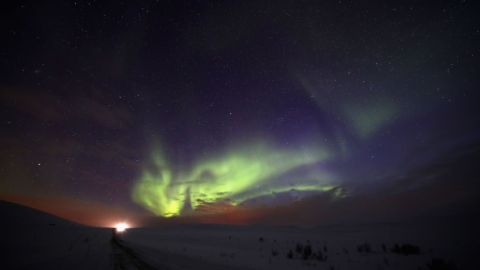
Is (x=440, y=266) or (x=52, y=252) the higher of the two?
(x=52, y=252)

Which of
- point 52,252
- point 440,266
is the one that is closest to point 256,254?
point 440,266

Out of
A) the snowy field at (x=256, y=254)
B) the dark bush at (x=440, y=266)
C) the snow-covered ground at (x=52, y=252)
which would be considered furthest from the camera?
the snowy field at (x=256, y=254)

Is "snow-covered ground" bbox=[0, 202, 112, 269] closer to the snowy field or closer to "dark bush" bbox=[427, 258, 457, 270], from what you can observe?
the snowy field

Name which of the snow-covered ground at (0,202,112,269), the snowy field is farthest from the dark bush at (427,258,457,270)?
the snow-covered ground at (0,202,112,269)

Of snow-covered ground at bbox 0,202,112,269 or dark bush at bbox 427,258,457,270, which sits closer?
dark bush at bbox 427,258,457,270

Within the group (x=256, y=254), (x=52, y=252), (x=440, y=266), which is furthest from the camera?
(x=256, y=254)

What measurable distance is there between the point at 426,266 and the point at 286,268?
6.52 m

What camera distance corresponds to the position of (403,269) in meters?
10.6

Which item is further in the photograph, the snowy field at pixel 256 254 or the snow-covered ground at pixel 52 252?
the snowy field at pixel 256 254

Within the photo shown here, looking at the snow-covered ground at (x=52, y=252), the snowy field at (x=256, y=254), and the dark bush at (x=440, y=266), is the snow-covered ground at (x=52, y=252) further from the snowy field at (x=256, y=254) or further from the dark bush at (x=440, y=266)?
the dark bush at (x=440, y=266)

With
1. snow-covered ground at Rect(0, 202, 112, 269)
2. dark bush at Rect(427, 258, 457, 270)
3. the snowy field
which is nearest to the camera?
dark bush at Rect(427, 258, 457, 270)

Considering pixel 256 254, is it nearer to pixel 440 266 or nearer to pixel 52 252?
pixel 440 266

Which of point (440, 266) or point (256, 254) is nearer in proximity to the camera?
point (440, 266)

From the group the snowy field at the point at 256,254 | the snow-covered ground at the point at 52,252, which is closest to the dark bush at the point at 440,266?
the snowy field at the point at 256,254
